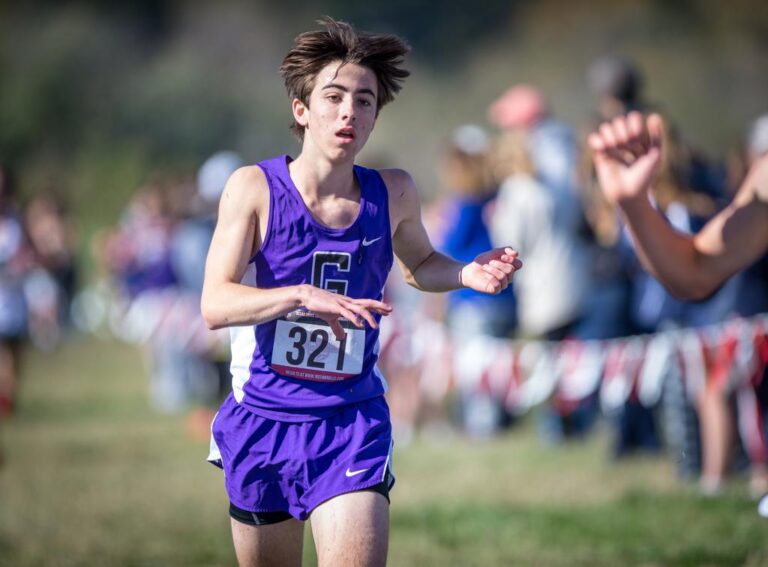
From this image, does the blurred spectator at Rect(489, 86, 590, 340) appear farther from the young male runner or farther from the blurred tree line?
the blurred tree line

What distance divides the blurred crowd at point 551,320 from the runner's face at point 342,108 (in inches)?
159

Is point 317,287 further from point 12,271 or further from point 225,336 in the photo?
point 225,336

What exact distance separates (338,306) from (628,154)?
3.24ft

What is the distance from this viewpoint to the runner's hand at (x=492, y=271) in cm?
400

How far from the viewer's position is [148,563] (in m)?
6.39

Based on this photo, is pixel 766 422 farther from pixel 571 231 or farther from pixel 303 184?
pixel 303 184

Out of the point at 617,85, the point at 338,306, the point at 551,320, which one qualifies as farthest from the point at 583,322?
the point at 338,306

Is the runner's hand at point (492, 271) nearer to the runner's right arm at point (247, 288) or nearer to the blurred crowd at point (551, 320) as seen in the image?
the runner's right arm at point (247, 288)

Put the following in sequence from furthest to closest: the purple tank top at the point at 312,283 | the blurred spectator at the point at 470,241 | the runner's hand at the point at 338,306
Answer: the blurred spectator at the point at 470,241 < the purple tank top at the point at 312,283 < the runner's hand at the point at 338,306

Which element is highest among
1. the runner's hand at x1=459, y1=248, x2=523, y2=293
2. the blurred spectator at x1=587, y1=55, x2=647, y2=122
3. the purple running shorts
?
the blurred spectator at x1=587, y1=55, x2=647, y2=122

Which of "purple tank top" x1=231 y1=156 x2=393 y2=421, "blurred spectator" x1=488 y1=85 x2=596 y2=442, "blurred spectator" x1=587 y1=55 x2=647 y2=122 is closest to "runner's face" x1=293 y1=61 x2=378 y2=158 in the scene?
"purple tank top" x1=231 y1=156 x2=393 y2=421

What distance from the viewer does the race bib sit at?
4.17m

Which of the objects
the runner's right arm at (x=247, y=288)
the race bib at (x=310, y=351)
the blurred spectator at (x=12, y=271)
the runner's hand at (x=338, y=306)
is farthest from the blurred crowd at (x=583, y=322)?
the runner's hand at (x=338, y=306)

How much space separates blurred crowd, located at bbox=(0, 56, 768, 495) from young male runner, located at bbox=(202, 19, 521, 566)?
4.02 metres
